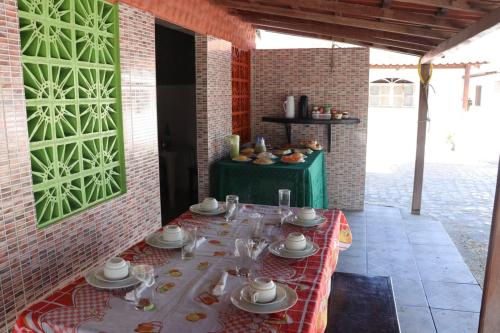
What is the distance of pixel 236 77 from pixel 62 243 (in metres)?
4.05

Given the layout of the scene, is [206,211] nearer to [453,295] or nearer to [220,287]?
[220,287]

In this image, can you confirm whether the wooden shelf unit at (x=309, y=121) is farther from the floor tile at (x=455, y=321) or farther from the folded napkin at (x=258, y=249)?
the folded napkin at (x=258, y=249)

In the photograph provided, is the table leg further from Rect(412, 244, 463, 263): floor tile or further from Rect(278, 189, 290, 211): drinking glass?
Rect(278, 189, 290, 211): drinking glass

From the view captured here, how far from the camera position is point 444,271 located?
4648 mm

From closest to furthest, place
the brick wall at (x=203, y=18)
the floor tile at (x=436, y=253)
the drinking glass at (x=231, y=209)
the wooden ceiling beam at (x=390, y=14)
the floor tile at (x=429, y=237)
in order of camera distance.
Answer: the drinking glass at (x=231, y=209) → the brick wall at (x=203, y=18) → the wooden ceiling beam at (x=390, y=14) → the floor tile at (x=436, y=253) → the floor tile at (x=429, y=237)

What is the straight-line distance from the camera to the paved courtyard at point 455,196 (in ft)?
18.5

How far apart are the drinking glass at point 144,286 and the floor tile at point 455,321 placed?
263 cm

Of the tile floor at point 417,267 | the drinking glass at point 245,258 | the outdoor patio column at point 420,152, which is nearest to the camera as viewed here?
the drinking glass at point 245,258

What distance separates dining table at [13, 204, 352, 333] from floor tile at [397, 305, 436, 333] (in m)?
1.46

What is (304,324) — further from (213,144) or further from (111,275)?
(213,144)

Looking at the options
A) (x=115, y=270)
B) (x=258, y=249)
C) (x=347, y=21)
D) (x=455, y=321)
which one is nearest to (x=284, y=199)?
(x=258, y=249)

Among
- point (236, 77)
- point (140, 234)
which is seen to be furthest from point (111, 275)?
point (236, 77)

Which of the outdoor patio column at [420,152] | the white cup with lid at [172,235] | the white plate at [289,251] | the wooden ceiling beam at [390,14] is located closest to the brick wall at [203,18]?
the wooden ceiling beam at [390,14]

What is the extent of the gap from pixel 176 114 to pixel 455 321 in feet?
14.7
